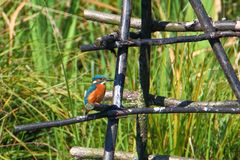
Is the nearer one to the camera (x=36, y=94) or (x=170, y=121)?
(x=170, y=121)

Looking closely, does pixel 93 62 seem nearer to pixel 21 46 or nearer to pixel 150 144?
pixel 21 46

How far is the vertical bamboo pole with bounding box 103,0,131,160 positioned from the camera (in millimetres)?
2850

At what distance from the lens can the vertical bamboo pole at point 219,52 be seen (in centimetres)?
273

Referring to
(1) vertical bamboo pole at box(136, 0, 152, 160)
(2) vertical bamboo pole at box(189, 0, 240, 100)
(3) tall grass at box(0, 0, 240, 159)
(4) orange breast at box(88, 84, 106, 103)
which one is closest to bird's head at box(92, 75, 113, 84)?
(4) orange breast at box(88, 84, 106, 103)

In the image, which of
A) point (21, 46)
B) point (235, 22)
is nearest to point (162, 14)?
point (21, 46)

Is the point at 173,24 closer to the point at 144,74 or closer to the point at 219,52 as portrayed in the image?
the point at 144,74

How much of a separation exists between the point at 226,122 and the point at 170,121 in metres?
0.30

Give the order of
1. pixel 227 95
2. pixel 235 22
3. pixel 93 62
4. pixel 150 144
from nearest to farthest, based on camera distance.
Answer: pixel 235 22 < pixel 150 144 < pixel 227 95 < pixel 93 62

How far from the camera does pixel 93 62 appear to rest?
15.6ft

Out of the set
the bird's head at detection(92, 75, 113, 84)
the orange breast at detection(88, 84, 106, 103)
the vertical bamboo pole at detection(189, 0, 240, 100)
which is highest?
the vertical bamboo pole at detection(189, 0, 240, 100)

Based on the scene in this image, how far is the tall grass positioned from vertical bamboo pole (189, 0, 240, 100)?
0.90 meters

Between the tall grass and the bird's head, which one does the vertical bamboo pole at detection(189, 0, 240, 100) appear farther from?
the tall grass

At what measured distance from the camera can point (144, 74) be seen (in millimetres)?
3162

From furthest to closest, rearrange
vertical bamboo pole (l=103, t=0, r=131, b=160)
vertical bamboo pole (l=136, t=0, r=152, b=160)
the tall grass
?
the tall grass → vertical bamboo pole (l=136, t=0, r=152, b=160) → vertical bamboo pole (l=103, t=0, r=131, b=160)
